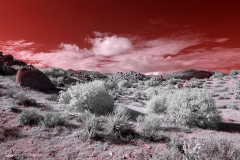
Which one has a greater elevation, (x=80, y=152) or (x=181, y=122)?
(x=181, y=122)

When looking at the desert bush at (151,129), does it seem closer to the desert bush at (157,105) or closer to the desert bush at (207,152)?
the desert bush at (207,152)

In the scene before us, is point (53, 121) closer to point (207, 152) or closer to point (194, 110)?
point (207, 152)

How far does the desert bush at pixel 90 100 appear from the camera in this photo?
33.1 feet

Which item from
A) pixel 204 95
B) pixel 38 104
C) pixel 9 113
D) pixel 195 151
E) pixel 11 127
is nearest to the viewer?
pixel 195 151

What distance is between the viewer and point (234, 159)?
159 inches

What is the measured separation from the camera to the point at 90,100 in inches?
405

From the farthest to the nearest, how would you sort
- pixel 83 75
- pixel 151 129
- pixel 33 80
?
1. pixel 83 75
2. pixel 33 80
3. pixel 151 129

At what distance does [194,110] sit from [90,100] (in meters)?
5.67

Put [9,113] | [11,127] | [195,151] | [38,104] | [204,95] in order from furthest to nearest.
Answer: [38,104]
[204,95]
[9,113]
[11,127]
[195,151]

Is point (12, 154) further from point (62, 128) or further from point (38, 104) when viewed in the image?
point (38, 104)

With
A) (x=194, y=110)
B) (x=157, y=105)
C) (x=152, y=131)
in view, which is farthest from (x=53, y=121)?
(x=194, y=110)

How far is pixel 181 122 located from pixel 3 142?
296 inches

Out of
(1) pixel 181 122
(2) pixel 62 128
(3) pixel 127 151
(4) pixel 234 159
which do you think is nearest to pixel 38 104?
(2) pixel 62 128

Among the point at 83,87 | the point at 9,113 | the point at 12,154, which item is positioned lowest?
the point at 12,154
